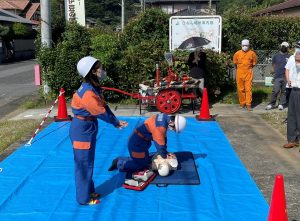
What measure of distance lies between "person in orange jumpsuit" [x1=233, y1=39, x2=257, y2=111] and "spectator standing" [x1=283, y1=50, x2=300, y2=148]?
326 cm

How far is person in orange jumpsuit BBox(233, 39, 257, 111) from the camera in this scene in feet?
35.8

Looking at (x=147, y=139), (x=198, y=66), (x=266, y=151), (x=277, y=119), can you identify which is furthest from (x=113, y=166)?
(x=198, y=66)

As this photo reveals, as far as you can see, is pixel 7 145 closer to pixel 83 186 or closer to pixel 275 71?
pixel 83 186

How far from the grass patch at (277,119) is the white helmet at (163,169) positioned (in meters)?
3.89

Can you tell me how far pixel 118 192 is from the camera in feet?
17.9

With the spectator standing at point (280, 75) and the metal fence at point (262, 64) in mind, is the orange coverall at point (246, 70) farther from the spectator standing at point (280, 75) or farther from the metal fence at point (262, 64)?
the metal fence at point (262, 64)

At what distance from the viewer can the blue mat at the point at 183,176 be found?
18.6 ft

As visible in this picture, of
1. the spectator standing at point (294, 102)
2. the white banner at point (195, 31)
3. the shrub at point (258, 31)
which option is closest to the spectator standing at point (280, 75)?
the white banner at point (195, 31)

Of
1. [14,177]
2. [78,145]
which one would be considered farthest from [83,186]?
[14,177]

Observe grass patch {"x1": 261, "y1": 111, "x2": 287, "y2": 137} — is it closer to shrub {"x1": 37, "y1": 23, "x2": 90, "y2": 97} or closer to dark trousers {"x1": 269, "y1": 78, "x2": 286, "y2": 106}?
dark trousers {"x1": 269, "y1": 78, "x2": 286, "y2": 106}

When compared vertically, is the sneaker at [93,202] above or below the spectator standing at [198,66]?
below

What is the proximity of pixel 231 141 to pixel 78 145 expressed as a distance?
163 inches

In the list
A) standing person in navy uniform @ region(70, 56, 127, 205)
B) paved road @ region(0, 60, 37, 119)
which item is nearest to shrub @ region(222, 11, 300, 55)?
paved road @ region(0, 60, 37, 119)

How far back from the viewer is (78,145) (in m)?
4.88
